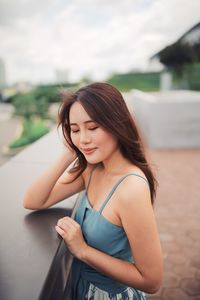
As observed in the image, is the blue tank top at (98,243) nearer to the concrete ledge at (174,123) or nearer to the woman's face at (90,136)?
the woman's face at (90,136)

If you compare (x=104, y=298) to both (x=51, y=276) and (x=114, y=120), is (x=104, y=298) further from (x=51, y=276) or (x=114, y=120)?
(x=114, y=120)

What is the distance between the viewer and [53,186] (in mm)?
1407

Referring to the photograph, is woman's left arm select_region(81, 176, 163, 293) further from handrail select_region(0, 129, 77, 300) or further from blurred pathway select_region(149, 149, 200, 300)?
blurred pathway select_region(149, 149, 200, 300)

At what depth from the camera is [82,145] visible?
3.76 ft

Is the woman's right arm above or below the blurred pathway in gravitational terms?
above

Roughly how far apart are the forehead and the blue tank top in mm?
261

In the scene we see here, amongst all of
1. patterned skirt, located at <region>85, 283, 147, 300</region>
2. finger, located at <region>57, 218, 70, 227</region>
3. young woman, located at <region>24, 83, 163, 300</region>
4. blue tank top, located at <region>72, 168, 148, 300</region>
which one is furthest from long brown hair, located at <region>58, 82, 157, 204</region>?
patterned skirt, located at <region>85, 283, 147, 300</region>

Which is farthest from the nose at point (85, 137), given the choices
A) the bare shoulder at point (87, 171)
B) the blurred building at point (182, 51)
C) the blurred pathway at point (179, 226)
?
the blurred building at point (182, 51)

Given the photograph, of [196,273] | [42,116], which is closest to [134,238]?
[196,273]

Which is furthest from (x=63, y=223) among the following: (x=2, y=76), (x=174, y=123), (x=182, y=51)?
(x=2, y=76)

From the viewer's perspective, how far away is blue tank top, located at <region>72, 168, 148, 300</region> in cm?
113

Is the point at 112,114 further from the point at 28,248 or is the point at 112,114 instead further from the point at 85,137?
the point at 28,248

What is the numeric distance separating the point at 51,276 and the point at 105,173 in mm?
497

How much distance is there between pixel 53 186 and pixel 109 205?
389 millimetres
